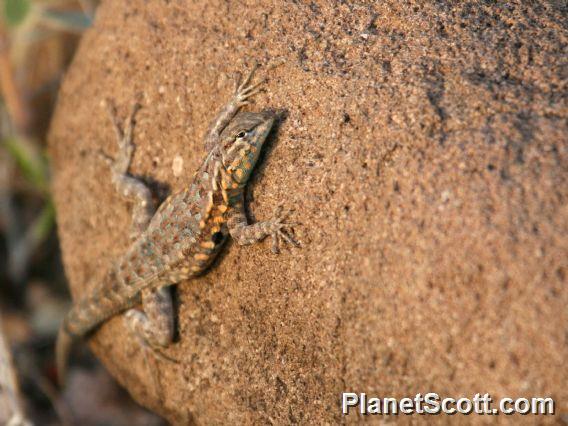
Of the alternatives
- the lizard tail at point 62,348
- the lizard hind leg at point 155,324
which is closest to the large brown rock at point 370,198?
the lizard hind leg at point 155,324

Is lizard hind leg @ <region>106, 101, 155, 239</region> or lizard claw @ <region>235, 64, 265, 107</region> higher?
lizard claw @ <region>235, 64, 265, 107</region>

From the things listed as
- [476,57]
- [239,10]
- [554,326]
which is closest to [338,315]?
[554,326]

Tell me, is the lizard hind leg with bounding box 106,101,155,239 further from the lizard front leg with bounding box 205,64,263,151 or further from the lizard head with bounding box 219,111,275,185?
the lizard head with bounding box 219,111,275,185

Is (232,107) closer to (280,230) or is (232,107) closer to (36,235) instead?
(280,230)

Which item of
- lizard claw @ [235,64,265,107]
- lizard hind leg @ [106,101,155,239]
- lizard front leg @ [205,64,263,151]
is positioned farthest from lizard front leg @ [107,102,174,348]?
lizard claw @ [235,64,265,107]

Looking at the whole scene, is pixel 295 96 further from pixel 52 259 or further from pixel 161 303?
pixel 52 259

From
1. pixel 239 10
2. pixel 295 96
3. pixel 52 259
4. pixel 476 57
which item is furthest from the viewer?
pixel 52 259

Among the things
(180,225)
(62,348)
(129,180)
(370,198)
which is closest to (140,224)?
(129,180)
